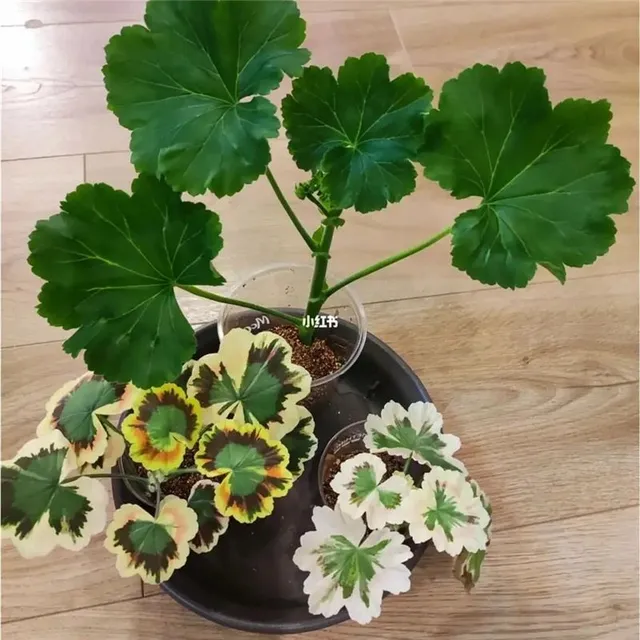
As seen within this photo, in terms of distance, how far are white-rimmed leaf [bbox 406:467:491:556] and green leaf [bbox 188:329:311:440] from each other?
13 centimetres

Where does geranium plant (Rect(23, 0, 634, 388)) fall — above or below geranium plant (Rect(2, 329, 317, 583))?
above

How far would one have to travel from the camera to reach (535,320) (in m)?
1.00

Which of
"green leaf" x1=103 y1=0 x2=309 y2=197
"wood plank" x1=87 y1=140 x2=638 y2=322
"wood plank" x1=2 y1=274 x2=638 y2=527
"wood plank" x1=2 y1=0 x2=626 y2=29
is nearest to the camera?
"green leaf" x1=103 y1=0 x2=309 y2=197

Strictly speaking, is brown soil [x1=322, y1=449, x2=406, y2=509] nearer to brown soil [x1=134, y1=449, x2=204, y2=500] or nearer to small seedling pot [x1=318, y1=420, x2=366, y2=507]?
small seedling pot [x1=318, y1=420, x2=366, y2=507]

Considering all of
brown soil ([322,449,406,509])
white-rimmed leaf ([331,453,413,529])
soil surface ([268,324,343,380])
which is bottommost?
brown soil ([322,449,406,509])

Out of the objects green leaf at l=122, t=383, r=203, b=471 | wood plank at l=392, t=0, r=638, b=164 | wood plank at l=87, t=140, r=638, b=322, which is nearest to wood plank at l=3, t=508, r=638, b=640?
green leaf at l=122, t=383, r=203, b=471

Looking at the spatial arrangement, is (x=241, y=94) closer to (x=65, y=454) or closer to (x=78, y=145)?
(x=65, y=454)

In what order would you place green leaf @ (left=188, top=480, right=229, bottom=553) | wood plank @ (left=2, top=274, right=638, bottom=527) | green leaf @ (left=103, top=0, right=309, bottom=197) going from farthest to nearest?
wood plank @ (left=2, top=274, right=638, bottom=527) < green leaf @ (left=188, top=480, right=229, bottom=553) < green leaf @ (left=103, top=0, right=309, bottom=197)

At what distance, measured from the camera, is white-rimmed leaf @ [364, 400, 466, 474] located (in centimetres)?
63

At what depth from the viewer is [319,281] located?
669 millimetres

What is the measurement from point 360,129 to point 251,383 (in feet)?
0.78

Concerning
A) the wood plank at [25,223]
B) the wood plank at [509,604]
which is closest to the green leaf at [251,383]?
the wood plank at [509,604]

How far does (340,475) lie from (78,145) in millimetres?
731

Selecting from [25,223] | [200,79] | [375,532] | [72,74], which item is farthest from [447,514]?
[72,74]
